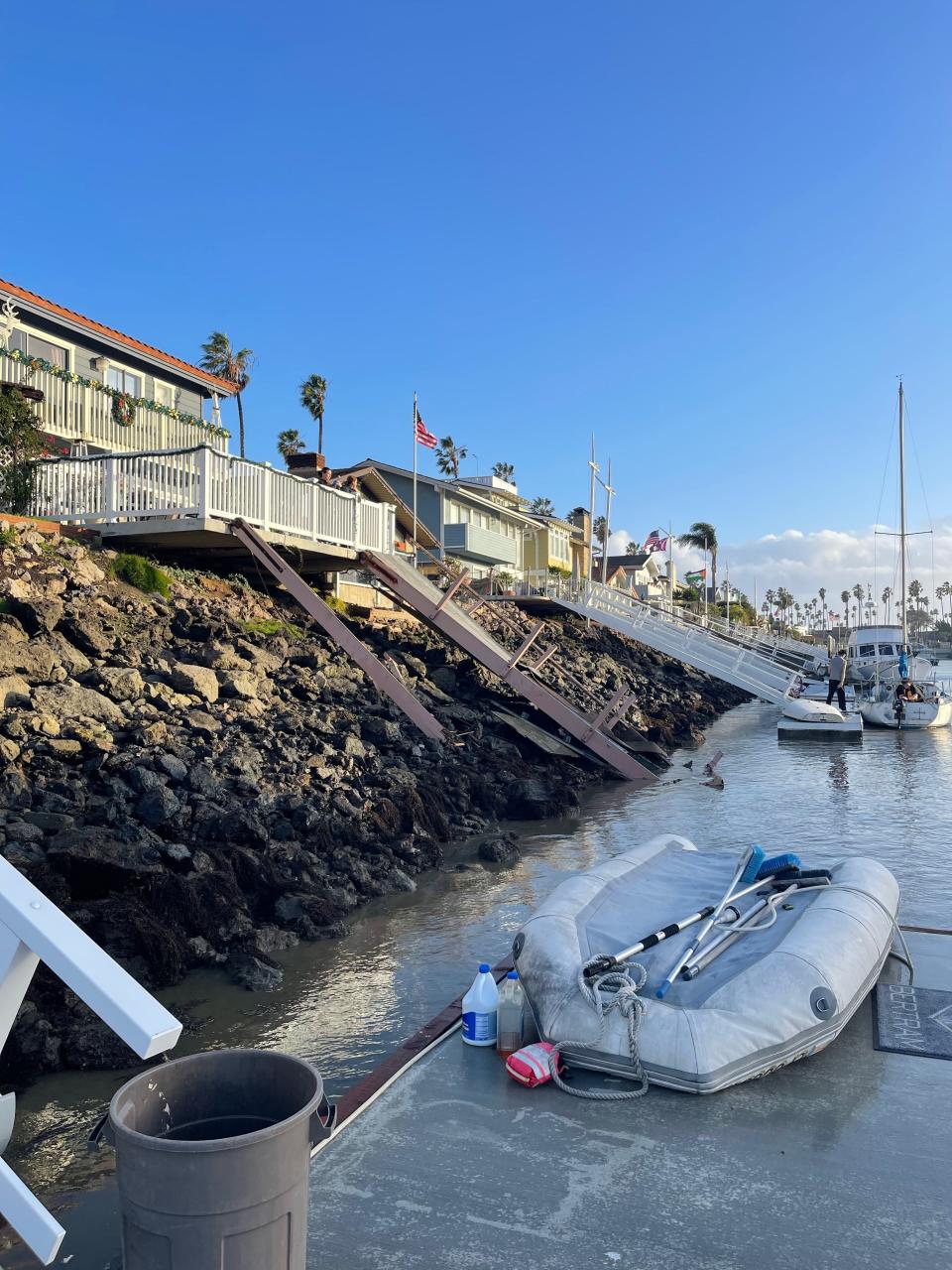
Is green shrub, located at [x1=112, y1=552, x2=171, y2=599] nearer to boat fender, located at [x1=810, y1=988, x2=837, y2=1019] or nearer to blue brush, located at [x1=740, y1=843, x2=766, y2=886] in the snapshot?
blue brush, located at [x1=740, y1=843, x2=766, y2=886]

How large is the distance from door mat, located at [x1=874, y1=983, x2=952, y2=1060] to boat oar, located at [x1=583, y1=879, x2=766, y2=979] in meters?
1.03

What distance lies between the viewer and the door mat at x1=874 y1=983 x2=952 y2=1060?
5.11 m

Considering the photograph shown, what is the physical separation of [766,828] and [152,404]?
1493cm

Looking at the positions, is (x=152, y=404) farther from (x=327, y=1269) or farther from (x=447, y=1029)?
(x=327, y=1269)

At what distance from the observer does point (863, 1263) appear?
3328 mm

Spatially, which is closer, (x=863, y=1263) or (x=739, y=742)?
(x=863, y=1263)

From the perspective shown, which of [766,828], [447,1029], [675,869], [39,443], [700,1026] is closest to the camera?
[700,1026]

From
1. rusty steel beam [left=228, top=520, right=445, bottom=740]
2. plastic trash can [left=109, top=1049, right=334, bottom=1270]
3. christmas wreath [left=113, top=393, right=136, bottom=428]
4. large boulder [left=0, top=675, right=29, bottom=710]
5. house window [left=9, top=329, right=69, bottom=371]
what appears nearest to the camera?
plastic trash can [left=109, top=1049, right=334, bottom=1270]

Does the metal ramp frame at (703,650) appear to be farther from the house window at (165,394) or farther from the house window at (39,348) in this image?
the house window at (39,348)

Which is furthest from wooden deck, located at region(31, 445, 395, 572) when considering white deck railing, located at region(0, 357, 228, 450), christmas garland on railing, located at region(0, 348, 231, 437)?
christmas garland on railing, located at region(0, 348, 231, 437)

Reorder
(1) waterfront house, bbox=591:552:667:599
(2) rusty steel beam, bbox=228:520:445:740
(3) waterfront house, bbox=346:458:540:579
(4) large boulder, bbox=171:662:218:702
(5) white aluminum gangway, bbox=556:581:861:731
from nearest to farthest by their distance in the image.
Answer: (4) large boulder, bbox=171:662:218:702
(2) rusty steel beam, bbox=228:520:445:740
(5) white aluminum gangway, bbox=556:581:861:731
(3) waterfront house, bbox=346:458:540:579
(1) waterfront house, bbox=591:552:667:599

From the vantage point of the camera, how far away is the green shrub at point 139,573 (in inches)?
591

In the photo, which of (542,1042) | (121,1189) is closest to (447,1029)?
(542,1042)

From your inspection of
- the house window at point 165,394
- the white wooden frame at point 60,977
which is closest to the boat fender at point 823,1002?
the white wooden frame at point 60,977
